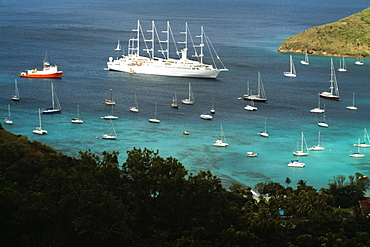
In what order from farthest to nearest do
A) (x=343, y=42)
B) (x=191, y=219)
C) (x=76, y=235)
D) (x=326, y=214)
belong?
(x=343, y=42)
(x=326, y=214)
(x=191, y=219)
(x=76, y=235)

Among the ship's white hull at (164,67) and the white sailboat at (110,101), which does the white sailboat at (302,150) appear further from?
the ship's white hull at (164,67)

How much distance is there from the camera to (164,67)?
4136 inches

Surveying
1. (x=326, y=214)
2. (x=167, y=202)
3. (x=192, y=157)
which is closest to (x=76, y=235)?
(x=167, y=202)

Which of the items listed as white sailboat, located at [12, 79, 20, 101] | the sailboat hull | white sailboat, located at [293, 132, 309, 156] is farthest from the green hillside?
white sailboat, located at [293, 132, 309, 156]

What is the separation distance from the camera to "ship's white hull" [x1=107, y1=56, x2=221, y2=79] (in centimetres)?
10350

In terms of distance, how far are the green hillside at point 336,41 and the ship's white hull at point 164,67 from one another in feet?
99.5

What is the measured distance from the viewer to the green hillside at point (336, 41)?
130m

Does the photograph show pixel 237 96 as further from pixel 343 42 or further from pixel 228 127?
pixel 343 42

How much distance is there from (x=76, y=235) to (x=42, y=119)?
152 ft

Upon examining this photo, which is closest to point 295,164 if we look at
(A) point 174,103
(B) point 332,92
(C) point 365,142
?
(C) point 365,142

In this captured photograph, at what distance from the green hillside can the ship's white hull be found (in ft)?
99.5

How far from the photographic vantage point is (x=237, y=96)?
8938 cm

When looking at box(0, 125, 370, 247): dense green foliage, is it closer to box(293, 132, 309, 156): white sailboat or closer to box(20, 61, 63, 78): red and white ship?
box(293, 132, 309, 156): white sailboat

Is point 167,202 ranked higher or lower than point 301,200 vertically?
higher
